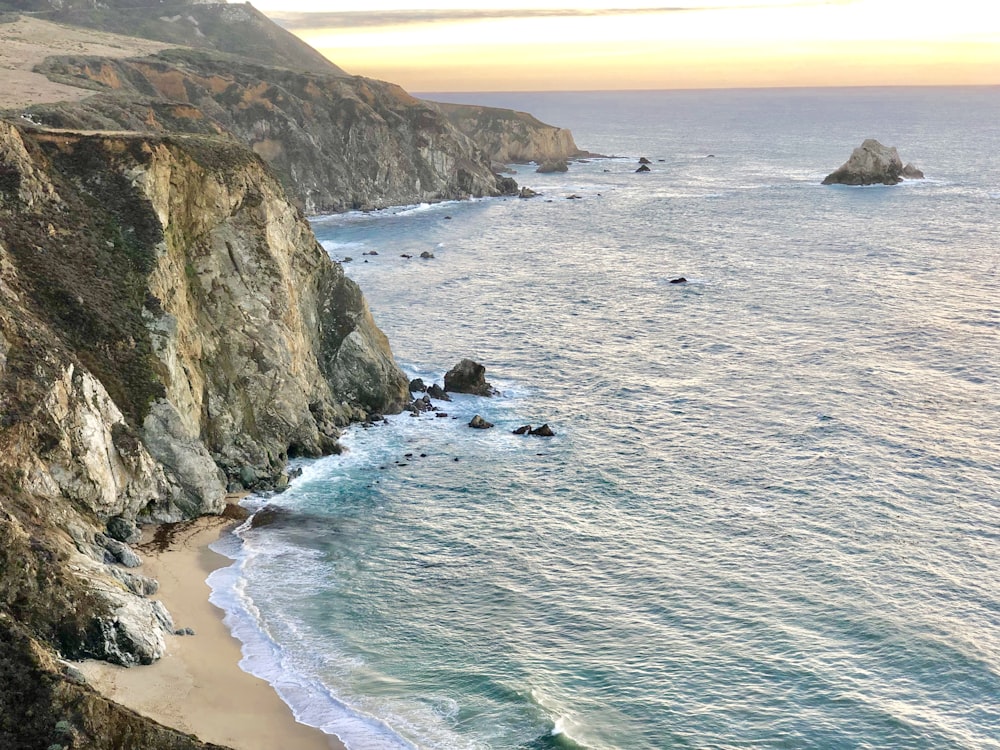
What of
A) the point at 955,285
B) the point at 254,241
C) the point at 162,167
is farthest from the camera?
the point at 955,285

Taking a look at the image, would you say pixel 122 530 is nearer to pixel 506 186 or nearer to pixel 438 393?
pixel 438 393

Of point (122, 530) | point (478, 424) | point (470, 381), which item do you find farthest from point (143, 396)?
point (470, 381)

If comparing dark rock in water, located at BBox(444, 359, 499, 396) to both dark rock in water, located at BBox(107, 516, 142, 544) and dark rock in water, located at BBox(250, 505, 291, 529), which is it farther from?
dark rock in water, located at BBox(107, 516, 142, 544)

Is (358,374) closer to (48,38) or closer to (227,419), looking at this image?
(227,419)

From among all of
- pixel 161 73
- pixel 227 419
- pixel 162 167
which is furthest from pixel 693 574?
pixel 161 73

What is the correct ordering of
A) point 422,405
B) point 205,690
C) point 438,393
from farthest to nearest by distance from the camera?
point 438,393, point 422,405, point 205,690

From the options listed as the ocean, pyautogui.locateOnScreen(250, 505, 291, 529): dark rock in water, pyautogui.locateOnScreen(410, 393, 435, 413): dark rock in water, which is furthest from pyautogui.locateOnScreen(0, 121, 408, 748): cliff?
the ocean
